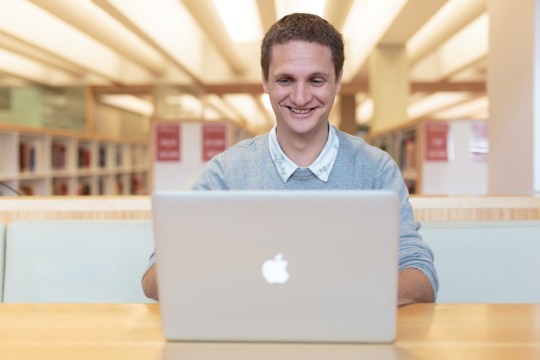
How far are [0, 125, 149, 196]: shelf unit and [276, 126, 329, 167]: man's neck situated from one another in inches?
156

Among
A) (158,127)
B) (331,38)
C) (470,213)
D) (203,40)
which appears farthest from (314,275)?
(203,40)

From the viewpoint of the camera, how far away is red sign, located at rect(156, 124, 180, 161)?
5.11 metres

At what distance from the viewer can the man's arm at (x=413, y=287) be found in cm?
114

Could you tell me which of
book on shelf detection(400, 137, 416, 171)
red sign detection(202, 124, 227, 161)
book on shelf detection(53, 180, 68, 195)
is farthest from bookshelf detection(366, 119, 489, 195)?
book on shelf detection(53, 180, 68, 195)

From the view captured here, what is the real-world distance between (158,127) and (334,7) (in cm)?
221

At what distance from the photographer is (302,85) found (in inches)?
57.1

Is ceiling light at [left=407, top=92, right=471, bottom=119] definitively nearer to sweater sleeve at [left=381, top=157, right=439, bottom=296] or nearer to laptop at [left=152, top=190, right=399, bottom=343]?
sweater sleeve at [left=381, top=157, right=439, bottom=296]

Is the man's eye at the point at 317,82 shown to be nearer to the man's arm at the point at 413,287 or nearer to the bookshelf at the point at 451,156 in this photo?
the man's arm at the point at 413,287

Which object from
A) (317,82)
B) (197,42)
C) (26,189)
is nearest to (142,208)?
(317,82)

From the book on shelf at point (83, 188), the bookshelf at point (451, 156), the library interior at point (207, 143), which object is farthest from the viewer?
the book on shelf at point (83, 188)

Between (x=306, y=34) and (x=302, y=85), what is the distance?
0.43ft

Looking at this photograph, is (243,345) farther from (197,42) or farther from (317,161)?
(197,42)

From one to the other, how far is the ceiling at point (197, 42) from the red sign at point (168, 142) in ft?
4.01

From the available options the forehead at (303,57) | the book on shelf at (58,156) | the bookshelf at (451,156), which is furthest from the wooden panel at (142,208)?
the book on shelf at (58,156)
